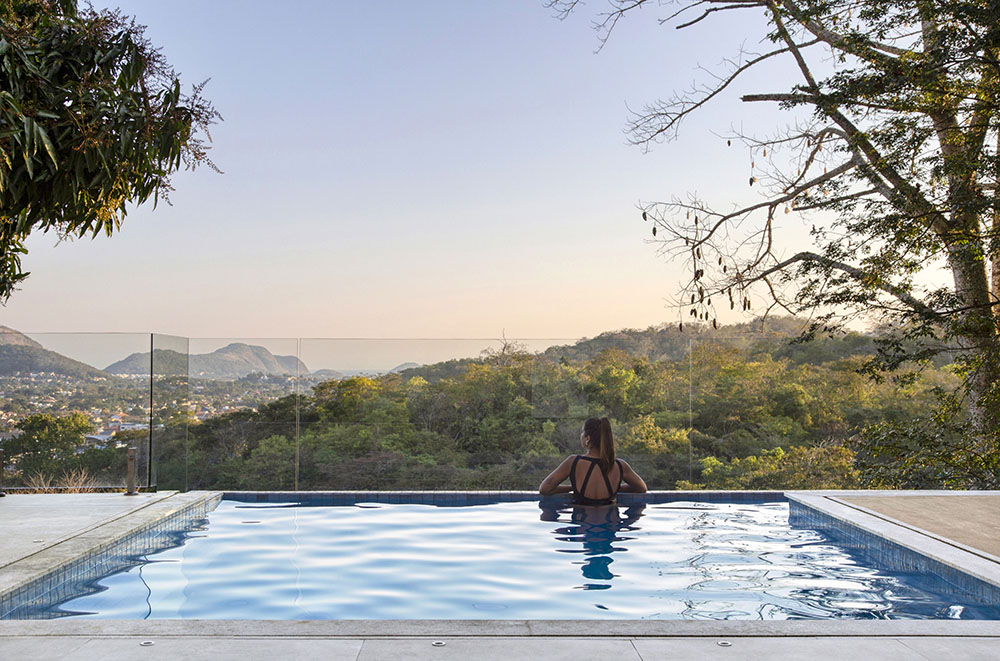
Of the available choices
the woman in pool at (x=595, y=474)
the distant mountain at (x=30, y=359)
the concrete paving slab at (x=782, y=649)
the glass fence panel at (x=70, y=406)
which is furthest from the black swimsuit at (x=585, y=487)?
the distant mountain at (x=30, y=359)

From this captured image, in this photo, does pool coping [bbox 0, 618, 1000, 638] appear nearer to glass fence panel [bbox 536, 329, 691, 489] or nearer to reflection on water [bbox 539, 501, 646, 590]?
reflection on water [bbox 539, 501, 646, 590]

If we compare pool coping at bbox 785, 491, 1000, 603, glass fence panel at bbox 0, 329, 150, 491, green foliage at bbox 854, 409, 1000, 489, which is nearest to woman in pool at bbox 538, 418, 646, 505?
pool coping at bbox 785, 491, 1000, 603

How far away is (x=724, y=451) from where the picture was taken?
37.0 feet

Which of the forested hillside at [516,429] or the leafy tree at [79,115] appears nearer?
the leafy tree at [79,115]

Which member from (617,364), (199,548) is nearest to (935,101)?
(617,364)

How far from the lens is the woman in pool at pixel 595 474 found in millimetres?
7418

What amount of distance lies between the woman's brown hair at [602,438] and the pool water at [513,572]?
452 mm

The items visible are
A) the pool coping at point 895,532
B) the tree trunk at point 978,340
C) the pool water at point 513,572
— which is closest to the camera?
the pool water at point 513,572

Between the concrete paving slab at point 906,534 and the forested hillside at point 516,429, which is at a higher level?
the forested hillside at point 516,429

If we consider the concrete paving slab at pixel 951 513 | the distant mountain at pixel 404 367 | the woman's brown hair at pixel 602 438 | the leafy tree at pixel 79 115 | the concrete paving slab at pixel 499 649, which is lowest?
the concrete paving slab at pixel 499 649

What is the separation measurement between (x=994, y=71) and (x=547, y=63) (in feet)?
22.9

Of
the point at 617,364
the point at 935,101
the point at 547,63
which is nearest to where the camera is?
the point at 935,101

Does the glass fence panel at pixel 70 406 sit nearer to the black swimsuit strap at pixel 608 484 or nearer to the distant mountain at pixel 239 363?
the distant mountain at pixel 239 363

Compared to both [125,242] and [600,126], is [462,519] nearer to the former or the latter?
[600,126]
